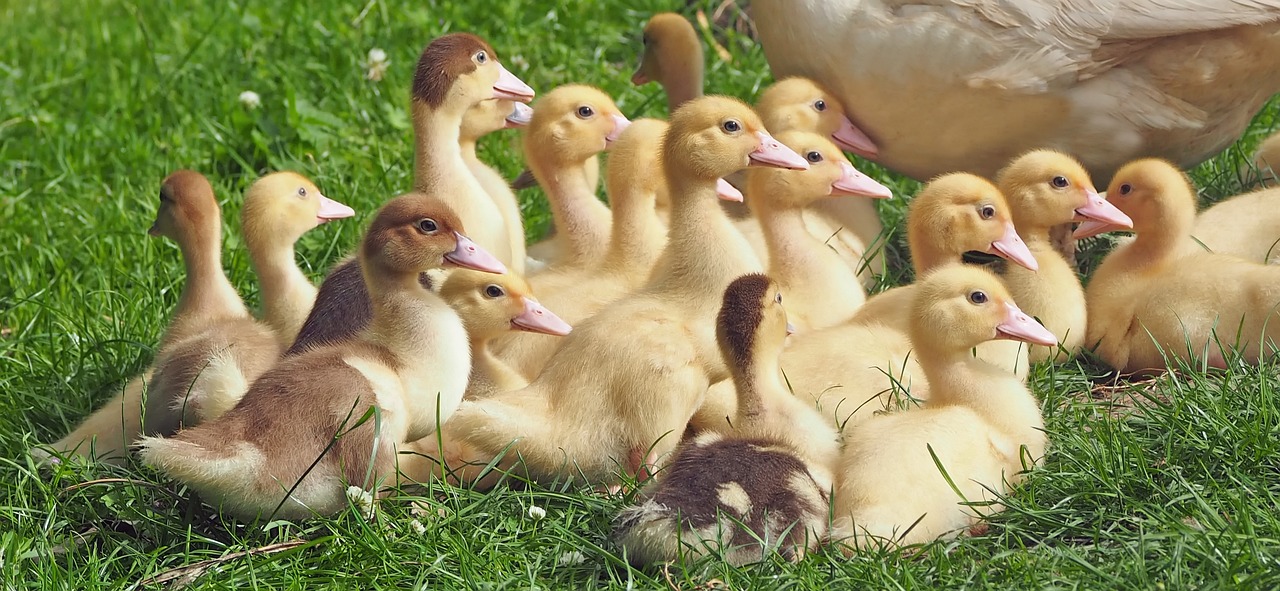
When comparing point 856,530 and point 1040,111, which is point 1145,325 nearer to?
point 1040,111

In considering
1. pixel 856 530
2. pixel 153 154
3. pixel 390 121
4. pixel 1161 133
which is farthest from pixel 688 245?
pixel 153 154

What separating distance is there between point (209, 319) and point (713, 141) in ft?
5.38

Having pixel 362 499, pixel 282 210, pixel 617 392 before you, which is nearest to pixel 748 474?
pixel 617 392

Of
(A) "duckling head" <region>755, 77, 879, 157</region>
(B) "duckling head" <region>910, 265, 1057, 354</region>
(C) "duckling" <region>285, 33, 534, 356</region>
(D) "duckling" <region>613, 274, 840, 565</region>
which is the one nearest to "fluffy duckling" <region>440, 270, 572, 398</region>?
(D) "duckling" <region>613, 274, 840, 565</region>

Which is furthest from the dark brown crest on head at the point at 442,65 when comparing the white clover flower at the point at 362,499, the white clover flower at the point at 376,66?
the white clover flower at the point at 376,66

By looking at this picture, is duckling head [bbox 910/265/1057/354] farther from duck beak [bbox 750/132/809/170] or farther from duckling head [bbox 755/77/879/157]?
duckling head [bbox 755/77/879/157]

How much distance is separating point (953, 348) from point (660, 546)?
107cm

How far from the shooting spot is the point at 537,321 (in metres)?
4.10

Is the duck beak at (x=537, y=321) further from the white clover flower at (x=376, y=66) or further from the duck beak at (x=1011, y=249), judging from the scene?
the white clover flower at (x=376, y=66)

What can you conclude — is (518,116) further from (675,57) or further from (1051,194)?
(1051,194)

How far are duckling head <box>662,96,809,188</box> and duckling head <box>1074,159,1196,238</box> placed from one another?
1.18 metres

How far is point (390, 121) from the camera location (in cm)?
703

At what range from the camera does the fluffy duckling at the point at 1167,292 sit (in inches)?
172

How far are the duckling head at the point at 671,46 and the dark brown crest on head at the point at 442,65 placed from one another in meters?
1.03
